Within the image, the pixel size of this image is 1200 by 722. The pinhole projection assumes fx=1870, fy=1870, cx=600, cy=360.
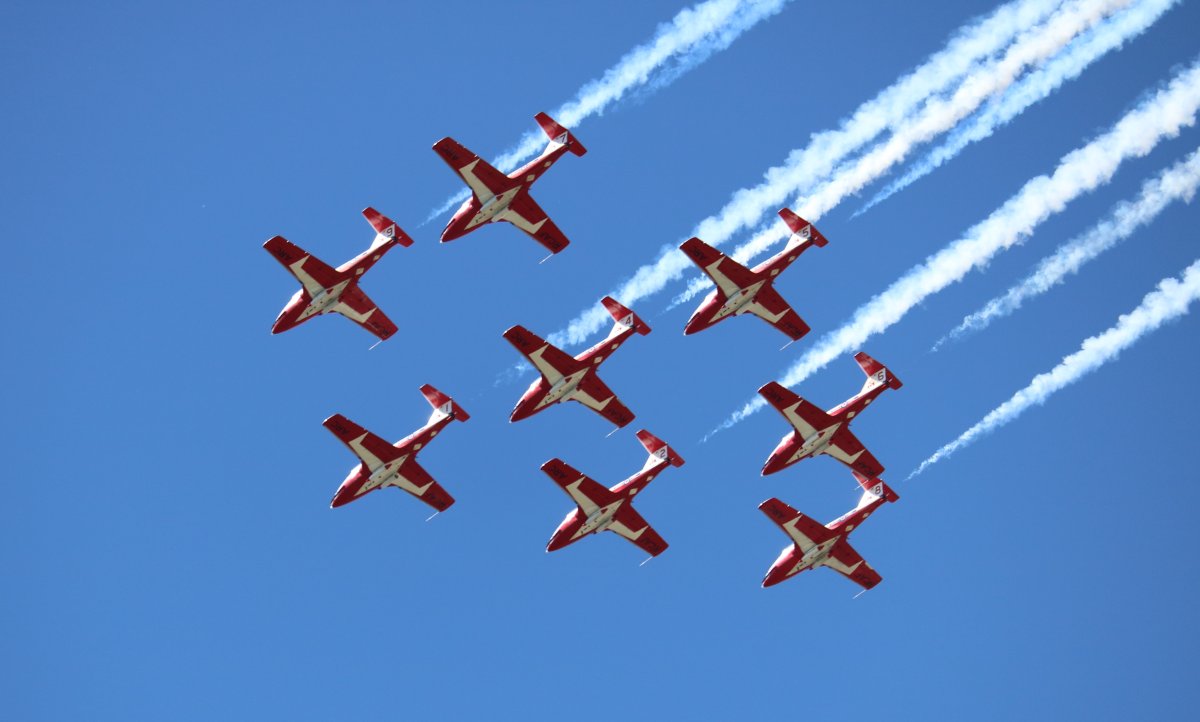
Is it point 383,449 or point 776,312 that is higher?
point 776,312

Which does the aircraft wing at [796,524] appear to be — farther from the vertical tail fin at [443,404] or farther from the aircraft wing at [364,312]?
the aircraft wing at [364,312]

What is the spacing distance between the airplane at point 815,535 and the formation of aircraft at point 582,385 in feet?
0.15

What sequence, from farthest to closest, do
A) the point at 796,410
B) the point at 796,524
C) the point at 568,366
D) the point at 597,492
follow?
the point at 796,524, the point at 597,492, the point at 796,410, the point at 568,366

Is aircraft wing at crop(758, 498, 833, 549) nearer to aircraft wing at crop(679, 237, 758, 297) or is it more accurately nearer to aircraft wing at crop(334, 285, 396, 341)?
aircraft wing at crop(679, 237, 758, 297)

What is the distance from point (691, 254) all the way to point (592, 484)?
26.1 ft

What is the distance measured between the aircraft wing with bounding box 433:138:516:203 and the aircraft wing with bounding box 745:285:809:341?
8.47 metres

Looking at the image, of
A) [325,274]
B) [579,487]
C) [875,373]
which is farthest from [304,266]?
[875,373]

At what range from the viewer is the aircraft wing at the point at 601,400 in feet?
188

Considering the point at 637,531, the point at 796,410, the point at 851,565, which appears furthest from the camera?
the point at 851,565

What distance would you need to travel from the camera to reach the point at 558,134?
5516cm

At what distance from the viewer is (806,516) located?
58750 millimetres

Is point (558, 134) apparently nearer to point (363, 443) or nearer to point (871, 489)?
point (363, 443)

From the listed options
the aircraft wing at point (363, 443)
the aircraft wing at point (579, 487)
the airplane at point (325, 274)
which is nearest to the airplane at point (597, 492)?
the aircraft wing at point (579, 487)

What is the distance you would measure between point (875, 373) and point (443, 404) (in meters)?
13.3
